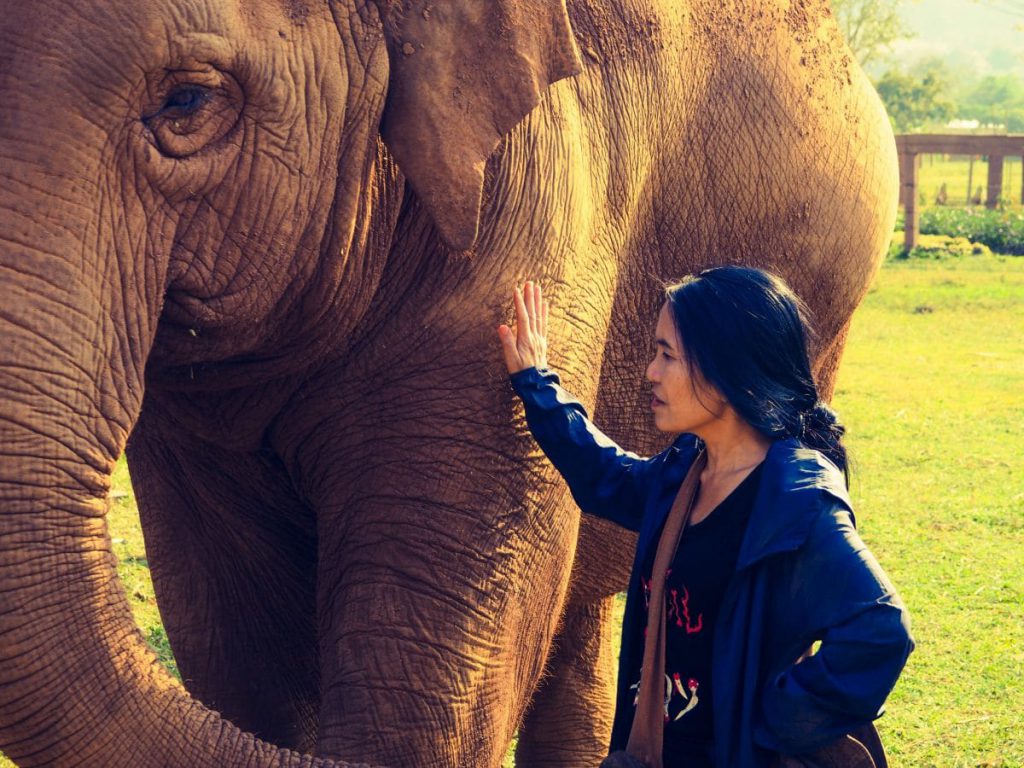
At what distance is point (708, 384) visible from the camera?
9.09ft

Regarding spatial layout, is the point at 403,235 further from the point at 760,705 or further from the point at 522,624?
the point at 760,705

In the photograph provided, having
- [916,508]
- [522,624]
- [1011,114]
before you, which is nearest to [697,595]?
Answer: [522,624]

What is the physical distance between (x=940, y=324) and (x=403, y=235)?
12.2 meters

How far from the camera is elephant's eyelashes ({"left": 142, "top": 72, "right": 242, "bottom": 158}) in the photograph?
2.75 m

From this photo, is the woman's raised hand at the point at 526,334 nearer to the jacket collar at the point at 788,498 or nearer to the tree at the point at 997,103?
the jacket collar at the point at 788,498

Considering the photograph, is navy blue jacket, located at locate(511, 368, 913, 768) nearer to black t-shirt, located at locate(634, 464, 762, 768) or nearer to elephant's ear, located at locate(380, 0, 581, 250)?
black t-shirt, located at locate(634, 464, 762, 768)

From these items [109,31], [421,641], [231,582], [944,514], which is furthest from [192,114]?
[944,514]

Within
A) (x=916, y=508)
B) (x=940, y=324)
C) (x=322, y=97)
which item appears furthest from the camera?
(x=940, y=324)

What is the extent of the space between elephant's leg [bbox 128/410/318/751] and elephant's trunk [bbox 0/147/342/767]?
3.66ft

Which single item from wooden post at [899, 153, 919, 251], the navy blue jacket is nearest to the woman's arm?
the navy blue jacket

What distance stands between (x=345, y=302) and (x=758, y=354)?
92 cm

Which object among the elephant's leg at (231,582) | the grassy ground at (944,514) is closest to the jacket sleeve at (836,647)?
the grassy ground at (944,514)

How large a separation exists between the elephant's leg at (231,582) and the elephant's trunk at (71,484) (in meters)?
1.11

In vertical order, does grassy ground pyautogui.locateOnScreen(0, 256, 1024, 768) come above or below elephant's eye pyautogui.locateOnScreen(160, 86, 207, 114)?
below
